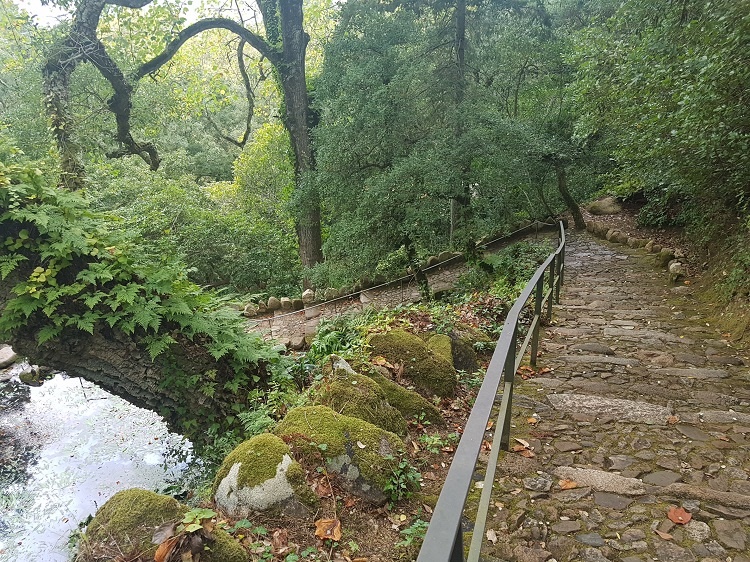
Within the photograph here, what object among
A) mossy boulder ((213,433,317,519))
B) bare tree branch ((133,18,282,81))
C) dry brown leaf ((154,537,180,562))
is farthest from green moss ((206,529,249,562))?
bare tree branch ((133,18,282,81))

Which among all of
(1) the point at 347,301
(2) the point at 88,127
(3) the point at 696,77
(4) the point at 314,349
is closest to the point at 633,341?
(3) the point at 696,77

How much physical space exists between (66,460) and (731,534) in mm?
7549

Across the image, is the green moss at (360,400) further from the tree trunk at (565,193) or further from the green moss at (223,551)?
the tree trunk at (565,193)

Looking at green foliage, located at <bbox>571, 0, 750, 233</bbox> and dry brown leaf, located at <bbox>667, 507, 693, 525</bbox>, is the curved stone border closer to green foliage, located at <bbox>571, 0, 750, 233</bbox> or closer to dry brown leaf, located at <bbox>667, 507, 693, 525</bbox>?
green foliage, located at <bbox>571, 0, 750, 233</bbox>

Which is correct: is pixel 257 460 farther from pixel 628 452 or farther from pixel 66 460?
pixel 66 460

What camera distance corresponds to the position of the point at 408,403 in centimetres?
353

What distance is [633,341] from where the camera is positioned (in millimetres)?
5031

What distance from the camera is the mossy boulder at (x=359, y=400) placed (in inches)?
125

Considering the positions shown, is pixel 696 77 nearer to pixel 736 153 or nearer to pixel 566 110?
pixel 736 153

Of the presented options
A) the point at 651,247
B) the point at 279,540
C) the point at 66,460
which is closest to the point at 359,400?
the point at 279,540

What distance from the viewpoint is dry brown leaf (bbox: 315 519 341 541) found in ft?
7.82

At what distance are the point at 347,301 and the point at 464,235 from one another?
122 inches

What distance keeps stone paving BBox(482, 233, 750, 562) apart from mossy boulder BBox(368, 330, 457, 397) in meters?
0.61

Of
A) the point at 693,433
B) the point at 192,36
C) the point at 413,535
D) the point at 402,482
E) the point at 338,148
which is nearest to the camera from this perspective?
the point at 413,535
